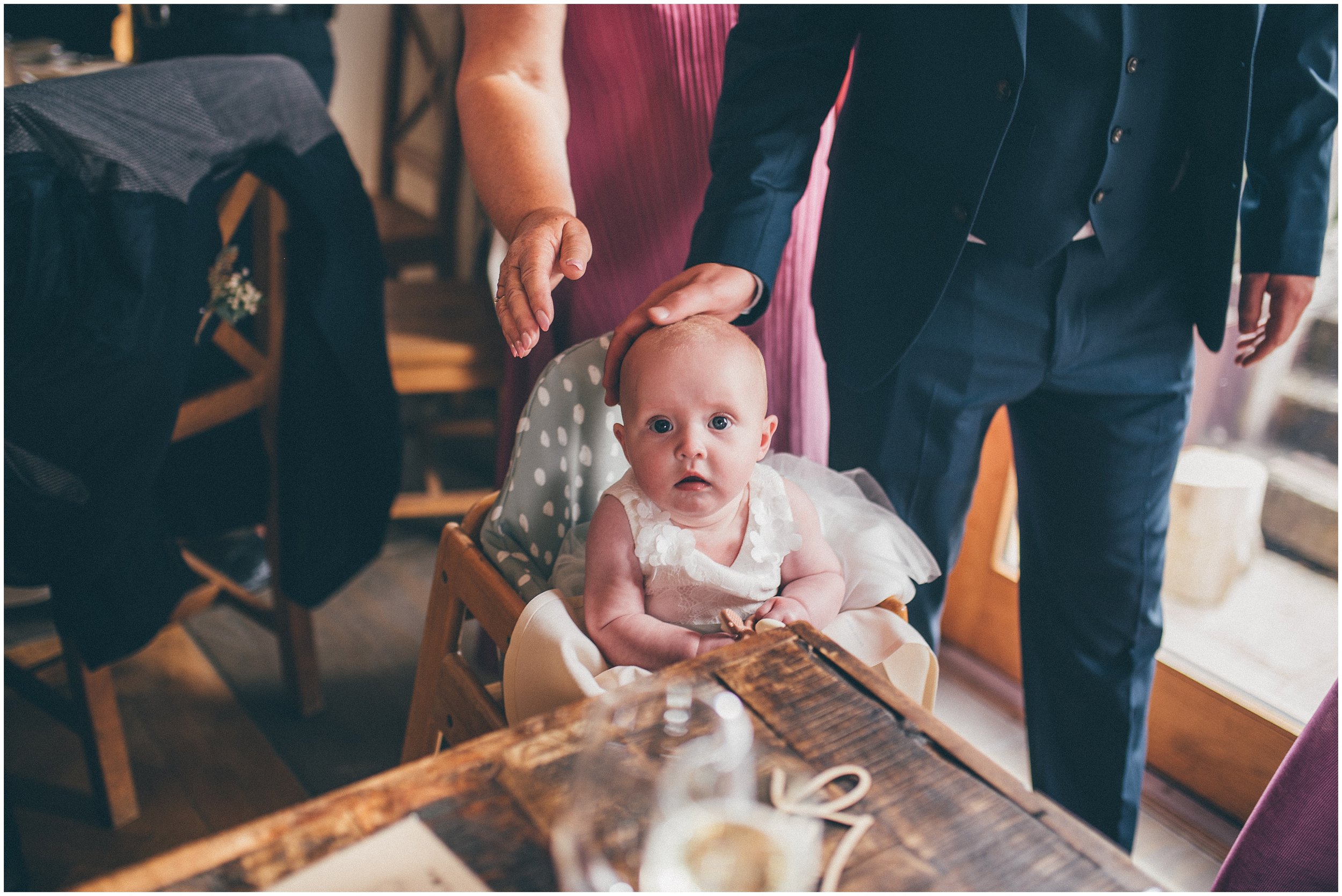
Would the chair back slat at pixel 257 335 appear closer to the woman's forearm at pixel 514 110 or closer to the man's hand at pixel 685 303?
the woman's forearm at pixel 514 110

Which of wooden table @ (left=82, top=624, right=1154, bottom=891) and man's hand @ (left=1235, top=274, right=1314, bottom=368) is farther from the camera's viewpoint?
man's hand @ (left=1235, top=274, right=1314, bottom=368)

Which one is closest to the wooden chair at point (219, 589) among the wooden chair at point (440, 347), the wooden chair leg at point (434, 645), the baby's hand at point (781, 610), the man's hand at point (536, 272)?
the wooden chair at point (440, 347)

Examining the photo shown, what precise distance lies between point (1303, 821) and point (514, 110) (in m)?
1.12

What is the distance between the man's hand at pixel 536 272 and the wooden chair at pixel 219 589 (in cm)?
74

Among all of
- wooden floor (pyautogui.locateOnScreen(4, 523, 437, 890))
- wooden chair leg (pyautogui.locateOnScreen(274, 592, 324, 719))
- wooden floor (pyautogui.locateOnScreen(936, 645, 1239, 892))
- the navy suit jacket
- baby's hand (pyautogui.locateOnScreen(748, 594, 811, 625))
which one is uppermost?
the navy suit jacket

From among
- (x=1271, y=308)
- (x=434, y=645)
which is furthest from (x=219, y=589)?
(x=1271, y=308)

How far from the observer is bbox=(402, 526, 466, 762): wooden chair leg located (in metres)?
1.03

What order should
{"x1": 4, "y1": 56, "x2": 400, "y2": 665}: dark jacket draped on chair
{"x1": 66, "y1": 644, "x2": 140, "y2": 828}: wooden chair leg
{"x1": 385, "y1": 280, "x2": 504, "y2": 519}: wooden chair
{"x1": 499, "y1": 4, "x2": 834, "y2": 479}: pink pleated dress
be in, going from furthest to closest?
1. {"x1": 385, "y1": 280, "x2": 504, "y2": 519}: wooden chair
2. {"x1": 66, "y1": 644, "x2": 140, "y2": 828}: wooden chair leg
3. {"x1": 499, "y1": 4, "x2": 834, "y2": 479}: pink pleated dress
4. {"x1": 4, "y1": 56, "x2": 400, "y2": 665}: dark jacket draped on chair

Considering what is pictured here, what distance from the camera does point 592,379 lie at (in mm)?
1056

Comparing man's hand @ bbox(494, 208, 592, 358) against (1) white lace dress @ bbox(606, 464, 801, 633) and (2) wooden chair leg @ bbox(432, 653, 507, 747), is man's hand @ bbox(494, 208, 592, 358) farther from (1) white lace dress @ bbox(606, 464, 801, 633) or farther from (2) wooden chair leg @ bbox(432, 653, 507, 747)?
(2) wooden chair leg @ bbox(432, 653, 507, 747)

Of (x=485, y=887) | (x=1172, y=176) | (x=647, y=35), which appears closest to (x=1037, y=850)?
Answer: (x=485, y=887)

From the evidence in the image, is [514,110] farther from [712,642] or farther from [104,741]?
[104,741]

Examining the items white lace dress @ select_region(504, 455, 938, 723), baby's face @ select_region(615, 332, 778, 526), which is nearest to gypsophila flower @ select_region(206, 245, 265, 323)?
white lace dress @ select_region(504, 455, 938, 723)

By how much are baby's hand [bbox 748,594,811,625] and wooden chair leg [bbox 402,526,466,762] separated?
34cm
